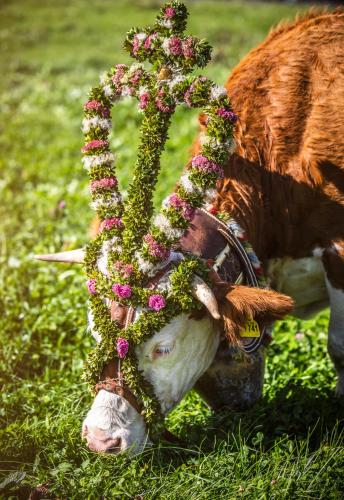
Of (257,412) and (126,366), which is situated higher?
(126,366)

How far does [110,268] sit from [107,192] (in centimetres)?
42

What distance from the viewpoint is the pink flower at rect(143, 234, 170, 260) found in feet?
11.4

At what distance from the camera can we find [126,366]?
3484 mm

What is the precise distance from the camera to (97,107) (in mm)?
3736

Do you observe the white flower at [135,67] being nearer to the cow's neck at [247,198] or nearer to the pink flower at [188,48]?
the pink flower at [188,48]

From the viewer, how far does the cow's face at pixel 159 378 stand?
137 inches

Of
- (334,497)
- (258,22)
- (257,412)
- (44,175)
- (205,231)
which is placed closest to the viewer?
(334,497)

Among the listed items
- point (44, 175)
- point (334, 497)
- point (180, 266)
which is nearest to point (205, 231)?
point (180, 266)

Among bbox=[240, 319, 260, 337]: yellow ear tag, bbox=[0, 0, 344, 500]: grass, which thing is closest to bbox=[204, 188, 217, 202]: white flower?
bbox=[240, 319, 260, 337]: yellow ear tag

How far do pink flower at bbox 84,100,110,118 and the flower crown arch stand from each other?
16 cm

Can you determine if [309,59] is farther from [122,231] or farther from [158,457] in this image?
[158,457]

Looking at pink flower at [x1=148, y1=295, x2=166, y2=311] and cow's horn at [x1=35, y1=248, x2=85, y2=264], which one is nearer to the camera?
pink flower at [x1=148, y1=295, x2=166, y2=311]

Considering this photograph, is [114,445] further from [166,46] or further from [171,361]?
[166,46]

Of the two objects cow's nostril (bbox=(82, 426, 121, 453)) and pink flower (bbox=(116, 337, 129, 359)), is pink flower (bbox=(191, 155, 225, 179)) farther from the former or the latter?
cow's nostril (bbox=(82, 426, 121, 453))
